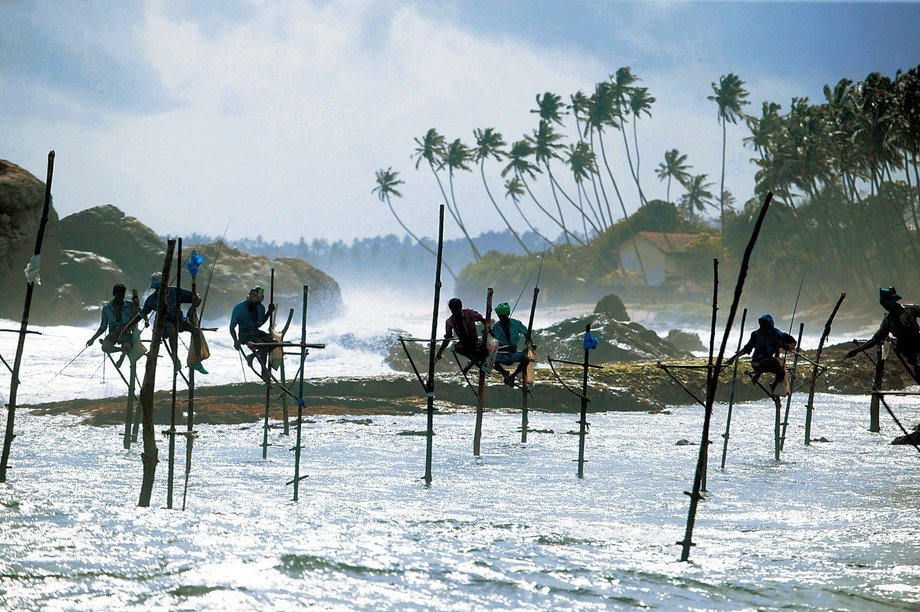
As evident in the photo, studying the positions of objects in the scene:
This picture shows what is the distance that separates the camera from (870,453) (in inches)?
691

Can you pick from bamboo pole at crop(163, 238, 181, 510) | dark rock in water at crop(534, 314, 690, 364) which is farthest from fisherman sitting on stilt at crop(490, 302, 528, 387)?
dark rock in water at crop(534, 314, 690, 364)

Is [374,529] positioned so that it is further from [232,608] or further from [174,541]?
[232,608]

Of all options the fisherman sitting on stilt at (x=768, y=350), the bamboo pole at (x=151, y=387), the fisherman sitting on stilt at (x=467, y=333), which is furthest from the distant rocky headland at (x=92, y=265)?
the bamboo pole at (x=151, y=387)

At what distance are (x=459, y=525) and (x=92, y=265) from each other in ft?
173

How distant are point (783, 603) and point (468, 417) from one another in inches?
639

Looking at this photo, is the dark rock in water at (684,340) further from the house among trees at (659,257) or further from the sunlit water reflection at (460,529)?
the house among trees at (659,257)

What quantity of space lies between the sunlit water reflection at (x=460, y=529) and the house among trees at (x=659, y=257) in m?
75.9

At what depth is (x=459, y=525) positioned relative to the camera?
10.5m

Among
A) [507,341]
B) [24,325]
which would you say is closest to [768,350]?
[507,341]

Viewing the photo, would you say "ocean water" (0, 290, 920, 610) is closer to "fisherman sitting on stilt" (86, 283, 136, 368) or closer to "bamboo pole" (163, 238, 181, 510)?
"bamboo pole" (163, 238, 181, 510)

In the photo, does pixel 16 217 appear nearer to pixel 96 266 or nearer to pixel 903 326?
pixel 96 266

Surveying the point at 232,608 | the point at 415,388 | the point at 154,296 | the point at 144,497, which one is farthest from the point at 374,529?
the point at 415,388

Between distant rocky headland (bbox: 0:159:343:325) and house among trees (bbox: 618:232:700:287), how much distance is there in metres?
30.8

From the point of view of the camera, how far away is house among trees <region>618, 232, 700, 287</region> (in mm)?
92875
